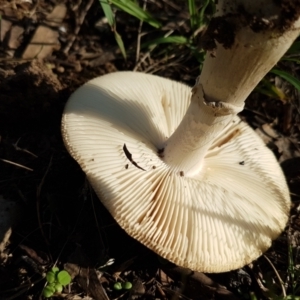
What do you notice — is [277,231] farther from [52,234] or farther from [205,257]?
[52,234]

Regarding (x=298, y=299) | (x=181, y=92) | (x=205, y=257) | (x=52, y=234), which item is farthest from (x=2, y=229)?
(x=298, y=299)

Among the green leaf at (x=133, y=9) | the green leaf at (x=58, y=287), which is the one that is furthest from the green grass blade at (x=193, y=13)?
the green leaf at (x=58, y=287)

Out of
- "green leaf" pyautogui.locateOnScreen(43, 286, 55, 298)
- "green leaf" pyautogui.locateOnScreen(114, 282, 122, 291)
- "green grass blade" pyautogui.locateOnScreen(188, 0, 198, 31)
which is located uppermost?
"green grass blade" pyautogui.locateOnScreen(188, 0, 198, 31)

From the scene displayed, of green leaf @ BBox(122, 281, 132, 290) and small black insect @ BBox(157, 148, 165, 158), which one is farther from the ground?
small black insect @ BBox(157, 148, 165, 158)

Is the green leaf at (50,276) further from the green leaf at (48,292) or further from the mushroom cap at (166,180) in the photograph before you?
the mushroom cap at (166,180)

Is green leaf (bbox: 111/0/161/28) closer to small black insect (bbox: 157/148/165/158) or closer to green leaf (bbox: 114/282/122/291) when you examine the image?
small black insect (bbox: 157/148/165/158)

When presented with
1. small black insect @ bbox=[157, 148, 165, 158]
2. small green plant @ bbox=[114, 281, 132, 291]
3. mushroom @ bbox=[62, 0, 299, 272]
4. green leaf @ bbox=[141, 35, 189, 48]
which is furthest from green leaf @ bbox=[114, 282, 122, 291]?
green leaf @ bbox=[141, 35, 189, 48]

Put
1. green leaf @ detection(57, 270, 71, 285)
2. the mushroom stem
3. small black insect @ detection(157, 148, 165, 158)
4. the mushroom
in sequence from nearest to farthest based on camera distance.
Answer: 1. the mushroom stem
2. the mushroom
3. green leaf @ detection(57, 270, 71, 285)
4. small black insect @ detection(157, 148, 165, 158)
